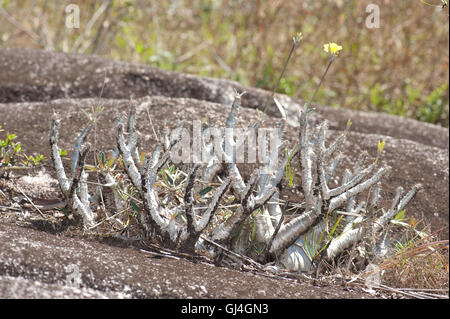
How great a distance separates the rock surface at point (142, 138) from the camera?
5.09ft

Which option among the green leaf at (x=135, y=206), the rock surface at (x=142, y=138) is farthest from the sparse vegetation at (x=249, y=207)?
the rock surface at (x=142, y=138)

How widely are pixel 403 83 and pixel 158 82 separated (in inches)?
91.2

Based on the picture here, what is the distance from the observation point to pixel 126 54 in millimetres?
5285

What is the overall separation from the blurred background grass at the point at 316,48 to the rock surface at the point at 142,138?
1.21 m

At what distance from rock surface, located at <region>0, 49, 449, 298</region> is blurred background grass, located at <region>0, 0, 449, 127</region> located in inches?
47.6

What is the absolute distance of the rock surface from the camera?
1.55 m

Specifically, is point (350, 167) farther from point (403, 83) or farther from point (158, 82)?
point (403, 83)

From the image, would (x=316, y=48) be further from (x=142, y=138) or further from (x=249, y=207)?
(x=249, y=207)

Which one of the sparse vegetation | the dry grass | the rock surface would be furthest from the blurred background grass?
the dry grass

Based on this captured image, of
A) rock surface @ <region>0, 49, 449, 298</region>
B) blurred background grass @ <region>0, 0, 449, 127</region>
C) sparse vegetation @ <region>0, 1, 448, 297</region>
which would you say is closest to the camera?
rock surface @ <region>0, 49, 449, 298</region>

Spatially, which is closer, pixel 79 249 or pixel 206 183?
pixel 79 249

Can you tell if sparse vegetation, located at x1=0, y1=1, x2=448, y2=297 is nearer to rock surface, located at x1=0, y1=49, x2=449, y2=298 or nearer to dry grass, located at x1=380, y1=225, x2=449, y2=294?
dry grass, located at x1=380, y1=225, x2=449, y2=294

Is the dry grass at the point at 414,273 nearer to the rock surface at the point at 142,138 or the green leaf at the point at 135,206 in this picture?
the rock surface at the point at 142,138
